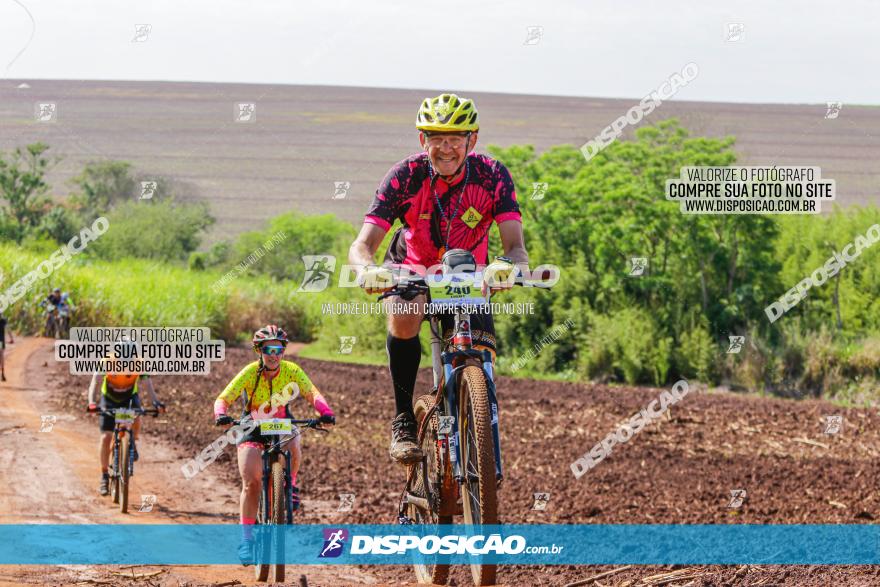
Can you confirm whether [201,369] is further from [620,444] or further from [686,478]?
[686,478]

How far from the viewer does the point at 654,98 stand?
27.3 m

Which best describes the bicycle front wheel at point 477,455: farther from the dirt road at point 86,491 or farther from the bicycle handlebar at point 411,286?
the dirt road at point 86,491

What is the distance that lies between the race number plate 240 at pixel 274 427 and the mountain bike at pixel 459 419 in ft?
10.2

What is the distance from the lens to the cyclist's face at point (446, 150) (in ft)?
26.4

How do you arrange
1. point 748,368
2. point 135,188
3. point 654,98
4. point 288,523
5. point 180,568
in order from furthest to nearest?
1. point 135,188
2. point 748,368
3. point 654,98
4. point 180,568
5. point 288,523

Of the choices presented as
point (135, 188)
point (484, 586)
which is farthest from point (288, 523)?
point (135, 188)

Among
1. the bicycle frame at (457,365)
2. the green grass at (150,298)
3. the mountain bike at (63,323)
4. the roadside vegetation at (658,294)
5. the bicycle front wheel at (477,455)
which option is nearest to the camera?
the bicycle front wheel at (477,455)

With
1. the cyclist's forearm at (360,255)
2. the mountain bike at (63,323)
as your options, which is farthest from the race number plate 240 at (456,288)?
the mountain bike at (63,323)

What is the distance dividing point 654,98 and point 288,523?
61.5ft

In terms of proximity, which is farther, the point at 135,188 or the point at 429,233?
the point at 135,188

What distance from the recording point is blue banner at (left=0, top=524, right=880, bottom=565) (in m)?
12.2

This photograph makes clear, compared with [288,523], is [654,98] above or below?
above

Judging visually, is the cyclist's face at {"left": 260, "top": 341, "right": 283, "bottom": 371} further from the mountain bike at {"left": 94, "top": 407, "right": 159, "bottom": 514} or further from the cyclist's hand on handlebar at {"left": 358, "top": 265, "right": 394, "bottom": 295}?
the mountain bike at {"left": 94, "top": 407, "right": 159, "bottom": 514}

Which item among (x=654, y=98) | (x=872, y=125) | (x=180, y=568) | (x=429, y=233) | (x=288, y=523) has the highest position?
(x=872, y=125)
